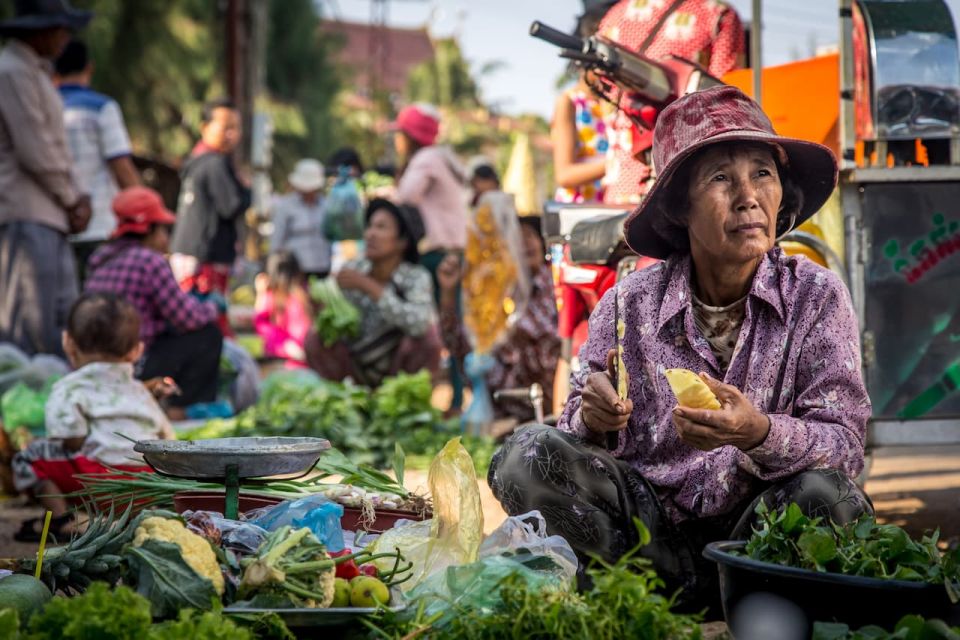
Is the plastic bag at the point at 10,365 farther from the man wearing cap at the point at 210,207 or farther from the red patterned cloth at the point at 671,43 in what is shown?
the red patterned cloth at the point at 671,43

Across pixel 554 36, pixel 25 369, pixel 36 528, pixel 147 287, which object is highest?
pixel 554 36

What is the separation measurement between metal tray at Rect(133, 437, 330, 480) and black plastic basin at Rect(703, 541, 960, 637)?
1090 mm

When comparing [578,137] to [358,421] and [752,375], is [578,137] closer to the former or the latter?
[358,421]

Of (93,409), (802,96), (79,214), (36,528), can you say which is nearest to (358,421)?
(79,214)

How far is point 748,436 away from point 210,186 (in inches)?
318

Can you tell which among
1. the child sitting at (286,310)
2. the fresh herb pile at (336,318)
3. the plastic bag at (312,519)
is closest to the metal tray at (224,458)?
the plastic bag at (312,519)

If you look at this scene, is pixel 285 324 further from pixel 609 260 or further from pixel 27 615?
pixel 27 615

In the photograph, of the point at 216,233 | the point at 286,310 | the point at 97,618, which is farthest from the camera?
the point at 286,310

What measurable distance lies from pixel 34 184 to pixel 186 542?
563 centimetres

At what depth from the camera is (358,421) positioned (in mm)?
7461

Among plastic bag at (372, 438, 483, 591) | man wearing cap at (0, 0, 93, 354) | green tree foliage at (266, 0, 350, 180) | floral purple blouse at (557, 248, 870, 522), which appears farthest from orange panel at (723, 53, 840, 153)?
green tree foliage at (266, 0, 350, 180)

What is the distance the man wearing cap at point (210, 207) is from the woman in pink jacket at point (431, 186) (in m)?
1.44

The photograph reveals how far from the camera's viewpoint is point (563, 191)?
20.9ft

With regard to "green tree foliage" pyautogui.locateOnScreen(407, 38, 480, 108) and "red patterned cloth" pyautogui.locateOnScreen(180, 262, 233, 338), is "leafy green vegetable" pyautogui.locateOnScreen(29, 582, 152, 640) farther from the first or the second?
"green tree foliage" pyautogui.locateOnScreen(407, 38, 480, 108)
